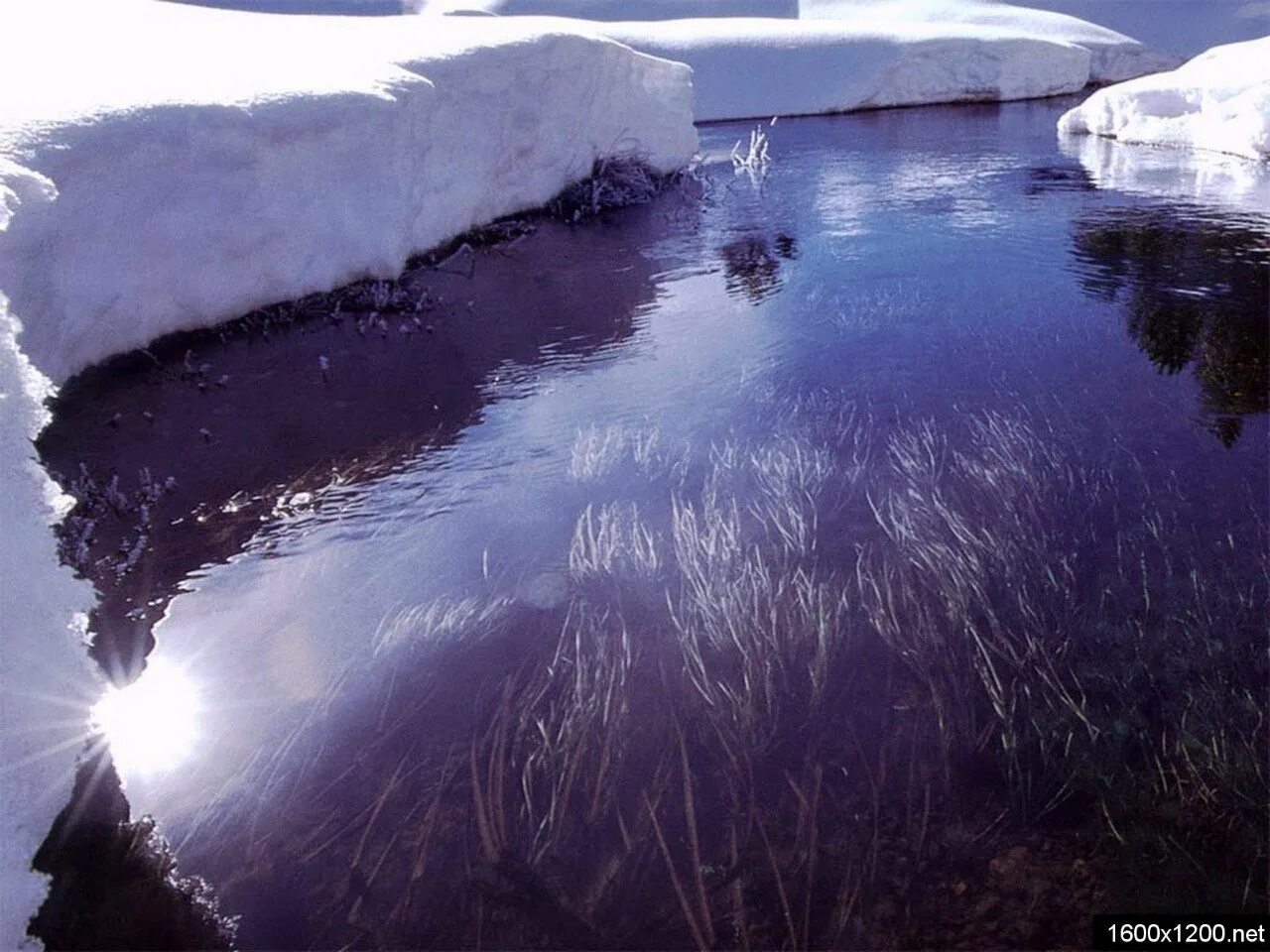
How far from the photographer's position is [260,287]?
25.9 ft

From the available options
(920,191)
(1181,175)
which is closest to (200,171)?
(920,191)

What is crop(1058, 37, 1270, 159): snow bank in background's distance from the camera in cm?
1450

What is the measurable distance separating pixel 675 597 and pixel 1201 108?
17.8m

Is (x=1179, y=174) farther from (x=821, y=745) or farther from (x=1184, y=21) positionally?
(x=1184, y=21)

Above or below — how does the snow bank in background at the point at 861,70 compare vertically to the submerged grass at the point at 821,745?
above

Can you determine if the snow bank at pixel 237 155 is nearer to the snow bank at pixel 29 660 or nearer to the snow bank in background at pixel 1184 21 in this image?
the snow bank at pixel 29 660

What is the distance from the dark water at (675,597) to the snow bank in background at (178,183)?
446 mm

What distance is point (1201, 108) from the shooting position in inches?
649

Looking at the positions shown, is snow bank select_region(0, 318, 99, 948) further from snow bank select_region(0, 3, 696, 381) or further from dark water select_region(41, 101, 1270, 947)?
snow bank select_region(0, 3, 696, 381)

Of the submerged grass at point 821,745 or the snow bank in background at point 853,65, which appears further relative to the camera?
the snow bank in background at point 853,65

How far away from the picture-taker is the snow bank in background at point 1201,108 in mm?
14500

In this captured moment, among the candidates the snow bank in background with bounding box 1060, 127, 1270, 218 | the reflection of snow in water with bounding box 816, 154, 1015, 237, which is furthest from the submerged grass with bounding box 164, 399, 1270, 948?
the snow bank in background with bounding box 1060, 127, 1270, 218

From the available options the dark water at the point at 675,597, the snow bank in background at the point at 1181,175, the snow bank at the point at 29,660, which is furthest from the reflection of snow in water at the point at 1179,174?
the snow bank at the point at 29,660

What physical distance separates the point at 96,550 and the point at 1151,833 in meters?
4.78
